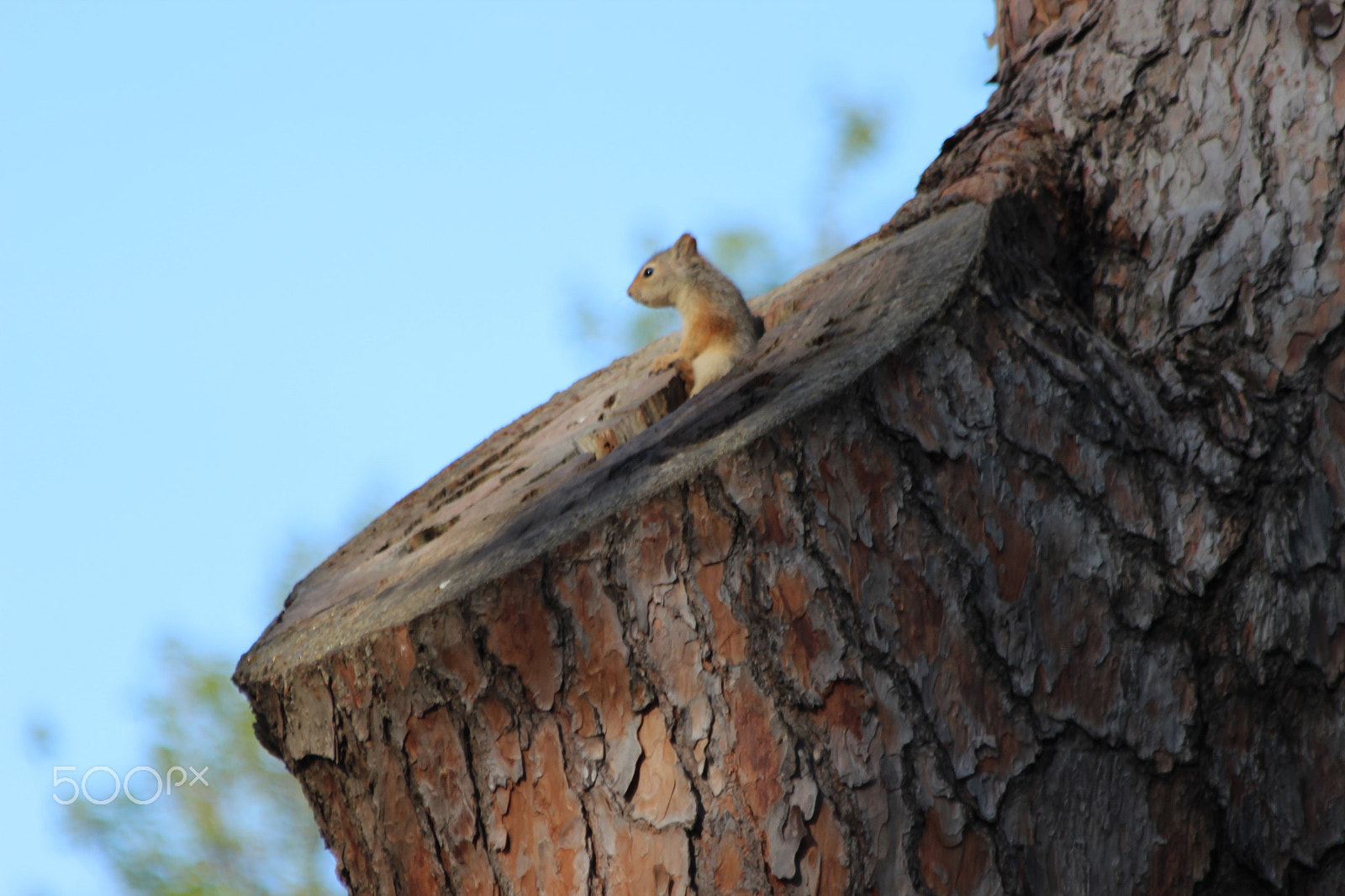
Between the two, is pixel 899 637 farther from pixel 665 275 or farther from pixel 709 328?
pixel 665 275

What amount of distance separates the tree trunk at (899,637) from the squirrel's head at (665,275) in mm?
2097

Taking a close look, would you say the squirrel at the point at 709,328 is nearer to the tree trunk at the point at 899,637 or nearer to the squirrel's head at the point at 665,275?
the squirrel's head at the point at 665,275

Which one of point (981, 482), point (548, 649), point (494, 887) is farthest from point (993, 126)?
point (494, 887)

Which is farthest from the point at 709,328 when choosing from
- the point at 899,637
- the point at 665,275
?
the point at 899,637

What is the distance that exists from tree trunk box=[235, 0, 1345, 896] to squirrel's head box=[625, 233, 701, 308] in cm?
210

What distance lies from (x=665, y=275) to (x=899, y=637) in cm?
293

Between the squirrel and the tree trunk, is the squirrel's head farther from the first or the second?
the tree trunk

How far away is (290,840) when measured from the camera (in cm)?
705

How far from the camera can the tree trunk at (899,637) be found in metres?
1.60

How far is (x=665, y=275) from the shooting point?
4.35 meters

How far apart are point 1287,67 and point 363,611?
7.72 ft

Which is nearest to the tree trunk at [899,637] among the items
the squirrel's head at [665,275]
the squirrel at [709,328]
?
the squirrel at [709,328]

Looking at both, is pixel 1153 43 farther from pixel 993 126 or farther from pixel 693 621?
pixel 693 621

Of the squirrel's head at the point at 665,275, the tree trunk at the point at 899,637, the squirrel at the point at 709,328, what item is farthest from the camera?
the squirrel's head at the point at 665,275
